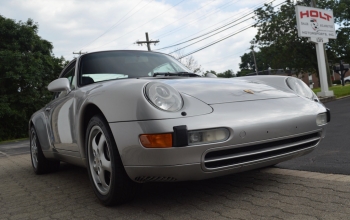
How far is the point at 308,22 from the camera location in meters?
18.2

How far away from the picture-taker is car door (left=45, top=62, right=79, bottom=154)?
3.54 meters

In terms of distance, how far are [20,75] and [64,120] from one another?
82.9 feet

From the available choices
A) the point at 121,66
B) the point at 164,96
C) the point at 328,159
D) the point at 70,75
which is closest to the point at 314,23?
the point at 328,159

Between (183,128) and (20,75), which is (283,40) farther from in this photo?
(183,128)

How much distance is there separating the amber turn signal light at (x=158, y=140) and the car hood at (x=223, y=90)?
0.49 meters

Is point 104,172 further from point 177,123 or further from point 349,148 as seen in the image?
point 349,148

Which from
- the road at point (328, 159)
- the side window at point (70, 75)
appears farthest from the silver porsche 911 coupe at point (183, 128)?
the road at point (328, 159)

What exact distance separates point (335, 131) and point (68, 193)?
463cm

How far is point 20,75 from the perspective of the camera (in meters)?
26.9

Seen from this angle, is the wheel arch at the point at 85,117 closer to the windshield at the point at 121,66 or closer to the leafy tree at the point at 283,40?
the windshield at the point at 121,66

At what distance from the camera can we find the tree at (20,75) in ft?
87.0

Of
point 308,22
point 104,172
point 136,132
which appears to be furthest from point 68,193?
point 308,22

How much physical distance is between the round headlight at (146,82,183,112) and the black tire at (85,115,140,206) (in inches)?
17.6

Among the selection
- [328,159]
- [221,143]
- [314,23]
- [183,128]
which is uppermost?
[314,23]
